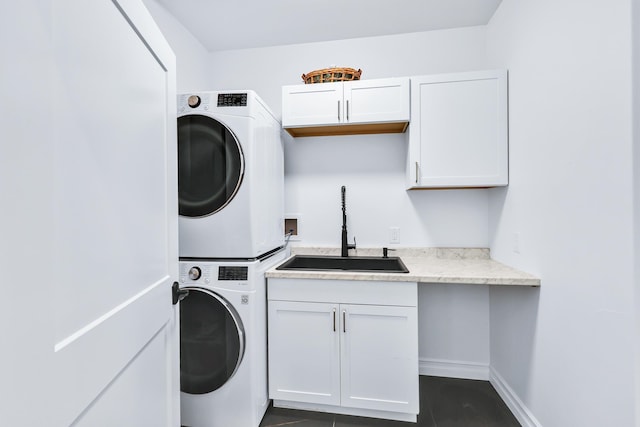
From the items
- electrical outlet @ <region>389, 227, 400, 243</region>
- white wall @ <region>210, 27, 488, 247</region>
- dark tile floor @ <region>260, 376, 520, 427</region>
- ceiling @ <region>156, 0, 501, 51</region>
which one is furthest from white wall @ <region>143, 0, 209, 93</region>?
dark tile floor @ <region>260, 376, 520, 427</region>

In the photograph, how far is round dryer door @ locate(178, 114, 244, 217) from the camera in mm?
1620

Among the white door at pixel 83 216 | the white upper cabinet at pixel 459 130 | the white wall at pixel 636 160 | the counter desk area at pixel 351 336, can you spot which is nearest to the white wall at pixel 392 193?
the white upper cabinet at pixel 459 130

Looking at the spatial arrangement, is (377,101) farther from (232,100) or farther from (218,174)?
(218,174)

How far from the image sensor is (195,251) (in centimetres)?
166

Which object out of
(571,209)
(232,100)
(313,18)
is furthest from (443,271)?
(313,18)

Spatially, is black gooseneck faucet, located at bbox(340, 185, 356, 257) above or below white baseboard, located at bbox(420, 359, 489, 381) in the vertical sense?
above

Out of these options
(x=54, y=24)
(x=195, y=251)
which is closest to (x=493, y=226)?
(x=195, y=251)

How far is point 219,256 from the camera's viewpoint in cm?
164

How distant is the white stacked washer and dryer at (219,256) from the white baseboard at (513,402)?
1.50 metres

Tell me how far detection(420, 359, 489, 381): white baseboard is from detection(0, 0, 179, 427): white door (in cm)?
191

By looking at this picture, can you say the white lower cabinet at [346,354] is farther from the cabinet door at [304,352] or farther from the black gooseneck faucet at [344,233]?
the black gooseneck faucet at [344,233]

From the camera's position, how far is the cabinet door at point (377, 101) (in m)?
1.93

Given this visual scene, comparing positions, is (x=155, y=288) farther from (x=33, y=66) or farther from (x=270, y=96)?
(x=270, y=96)

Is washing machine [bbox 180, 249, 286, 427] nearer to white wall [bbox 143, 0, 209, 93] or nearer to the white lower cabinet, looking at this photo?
the white lower cabinet
